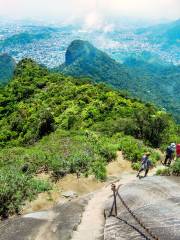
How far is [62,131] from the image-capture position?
45656mm

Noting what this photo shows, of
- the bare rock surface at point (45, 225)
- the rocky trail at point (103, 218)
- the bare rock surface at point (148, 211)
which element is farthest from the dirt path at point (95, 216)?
the bare rock surface at point (148, 211)

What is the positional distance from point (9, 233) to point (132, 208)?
5.63 metres

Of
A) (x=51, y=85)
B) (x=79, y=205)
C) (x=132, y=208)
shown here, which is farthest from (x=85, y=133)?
(x=51, y=85)

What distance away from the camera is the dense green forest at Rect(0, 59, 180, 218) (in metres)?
27.1

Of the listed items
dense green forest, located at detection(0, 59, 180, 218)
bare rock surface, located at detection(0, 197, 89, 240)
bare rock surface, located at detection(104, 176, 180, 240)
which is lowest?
dense green forest, located at detection(0, 59, 180, 218)

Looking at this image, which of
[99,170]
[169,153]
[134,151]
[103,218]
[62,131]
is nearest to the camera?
[103,218]

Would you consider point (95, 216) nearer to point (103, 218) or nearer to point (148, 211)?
point (103, 218)

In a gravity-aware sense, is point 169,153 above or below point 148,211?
below

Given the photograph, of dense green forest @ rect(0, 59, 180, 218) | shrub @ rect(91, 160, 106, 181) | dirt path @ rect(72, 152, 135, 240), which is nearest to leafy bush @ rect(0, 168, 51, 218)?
dense green forest @ rect(0, 59, 180, 218)

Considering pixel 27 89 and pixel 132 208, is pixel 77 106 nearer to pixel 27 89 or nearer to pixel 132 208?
pixel 27 89

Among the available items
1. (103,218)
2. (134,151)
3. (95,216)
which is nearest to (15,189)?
(95,216)

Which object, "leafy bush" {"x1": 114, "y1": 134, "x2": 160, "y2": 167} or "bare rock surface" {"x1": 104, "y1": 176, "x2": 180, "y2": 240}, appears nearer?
"bare rock surface" {"x1": 104, "y1": 176, "x2": 180, "y2": 240}

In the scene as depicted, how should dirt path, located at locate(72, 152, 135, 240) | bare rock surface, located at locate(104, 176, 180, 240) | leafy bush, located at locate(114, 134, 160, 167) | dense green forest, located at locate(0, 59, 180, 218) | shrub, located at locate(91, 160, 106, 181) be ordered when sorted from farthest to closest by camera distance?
leafy bush, located at locate(114, 134, 160, 167) < shrub, located at locate(91, 160, 106, 181) < dense green forest, located at locate(0, 59, 180, 218) < dirt path, located at locate(72, 152, 135, 240) < bare rock surface, located at locate(104, 176, 180, 240)

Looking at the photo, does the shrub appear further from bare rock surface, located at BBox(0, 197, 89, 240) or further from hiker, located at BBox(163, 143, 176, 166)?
bare rock surface, located at BBox(0, 197, 89, 240)
